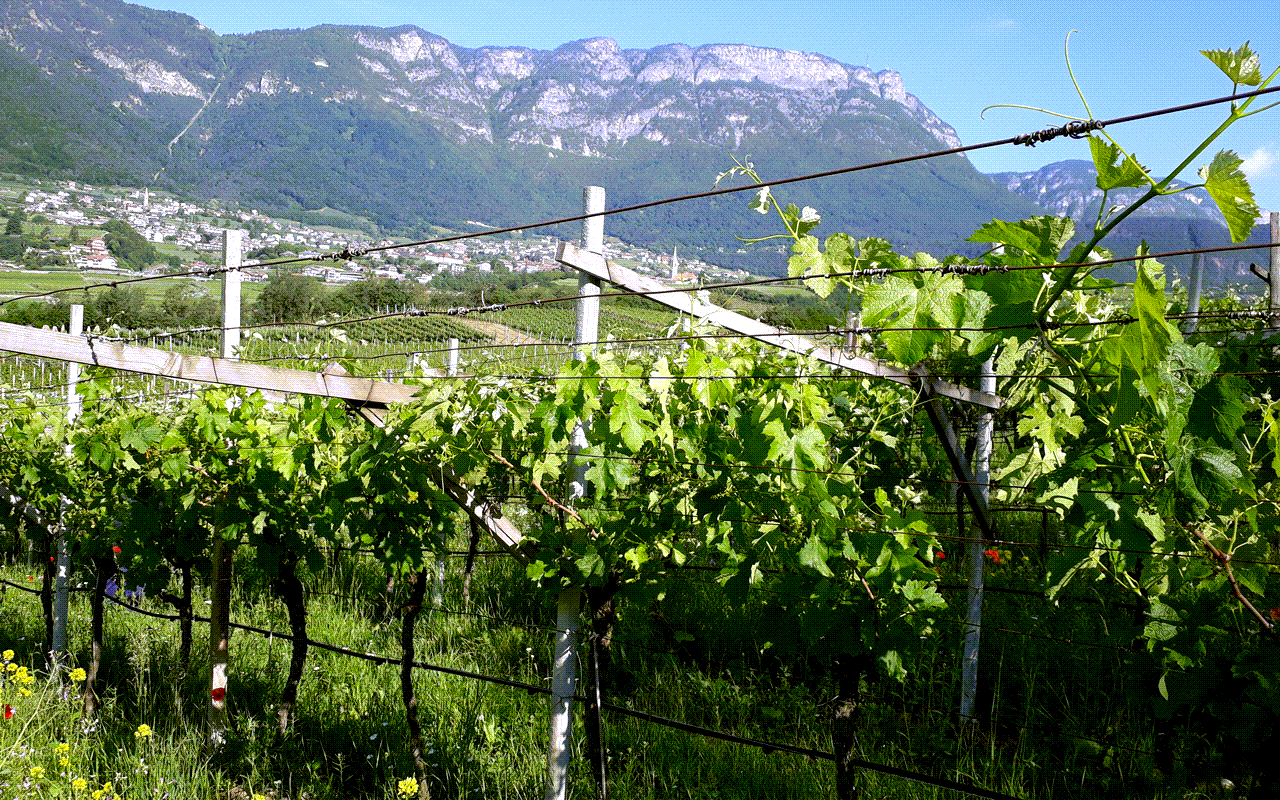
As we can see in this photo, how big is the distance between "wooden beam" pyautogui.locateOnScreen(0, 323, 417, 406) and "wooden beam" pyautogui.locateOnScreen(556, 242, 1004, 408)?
799 millimetres

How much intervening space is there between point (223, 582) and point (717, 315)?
8.76 ft

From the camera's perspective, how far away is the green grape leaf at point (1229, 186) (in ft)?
3.51

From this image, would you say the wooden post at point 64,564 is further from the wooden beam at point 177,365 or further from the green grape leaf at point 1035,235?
the green grape leaf at point 1035,235

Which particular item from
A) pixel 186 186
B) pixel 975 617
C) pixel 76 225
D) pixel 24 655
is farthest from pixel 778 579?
pixel 186 186

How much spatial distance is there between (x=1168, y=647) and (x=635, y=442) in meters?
1.53

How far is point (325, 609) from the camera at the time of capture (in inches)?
200

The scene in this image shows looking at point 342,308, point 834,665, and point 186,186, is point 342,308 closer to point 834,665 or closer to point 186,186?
point 834,665

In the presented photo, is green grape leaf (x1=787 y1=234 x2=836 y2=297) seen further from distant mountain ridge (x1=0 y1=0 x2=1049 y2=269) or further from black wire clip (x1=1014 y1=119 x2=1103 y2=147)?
distant mountain ridge (x1=0 y1=0 x2=1049 y2=269)

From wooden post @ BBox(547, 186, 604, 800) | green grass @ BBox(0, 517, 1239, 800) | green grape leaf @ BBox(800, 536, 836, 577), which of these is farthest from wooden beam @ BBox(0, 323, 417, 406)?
green grape leaf @ BBox(800, 536, 836, 577)

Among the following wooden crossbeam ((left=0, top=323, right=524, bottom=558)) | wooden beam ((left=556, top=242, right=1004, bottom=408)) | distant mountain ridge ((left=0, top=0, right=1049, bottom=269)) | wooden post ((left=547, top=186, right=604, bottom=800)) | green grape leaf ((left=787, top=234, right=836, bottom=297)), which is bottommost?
wooden post ((left=547, top=186, right=604, bottom=800))

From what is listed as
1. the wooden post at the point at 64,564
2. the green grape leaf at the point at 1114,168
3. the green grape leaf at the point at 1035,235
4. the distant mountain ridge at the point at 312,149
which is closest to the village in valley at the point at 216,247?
the wooden post at the point at 64,564

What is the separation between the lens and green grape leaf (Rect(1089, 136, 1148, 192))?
3.63 feet

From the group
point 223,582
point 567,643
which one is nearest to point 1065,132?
point 567,643

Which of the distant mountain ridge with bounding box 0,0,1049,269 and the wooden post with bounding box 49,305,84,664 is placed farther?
the distant mountain ridge with bounding box 0,0,1049,269
